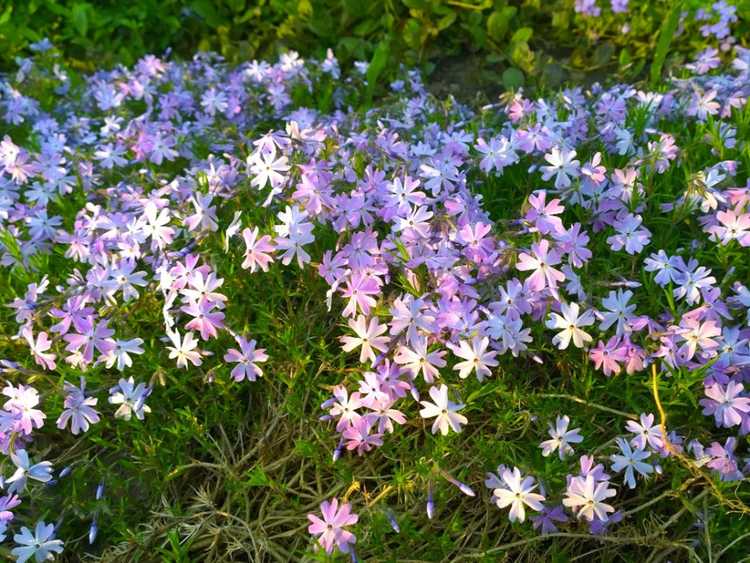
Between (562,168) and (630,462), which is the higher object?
(562,168)

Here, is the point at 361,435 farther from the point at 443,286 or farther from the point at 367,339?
the point at 443,286

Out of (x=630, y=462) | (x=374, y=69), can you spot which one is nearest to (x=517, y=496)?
(x=630, y=462)

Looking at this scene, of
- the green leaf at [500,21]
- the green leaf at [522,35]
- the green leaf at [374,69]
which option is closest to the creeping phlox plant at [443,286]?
the green leaf at [374,69]

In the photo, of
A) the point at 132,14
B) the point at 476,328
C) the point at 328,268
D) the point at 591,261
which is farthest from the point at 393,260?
the point at 132,14

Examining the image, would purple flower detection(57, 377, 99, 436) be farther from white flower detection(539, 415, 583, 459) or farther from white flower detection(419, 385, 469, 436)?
white flower detection(539, 415, 583, 459)

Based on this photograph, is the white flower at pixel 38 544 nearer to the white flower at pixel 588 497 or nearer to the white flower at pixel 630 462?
the white flower at pixel 588 497

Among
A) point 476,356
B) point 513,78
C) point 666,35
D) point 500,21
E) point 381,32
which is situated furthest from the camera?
point 381,32

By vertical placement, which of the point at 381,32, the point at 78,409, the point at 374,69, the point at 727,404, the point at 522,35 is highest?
the point at 381,32
